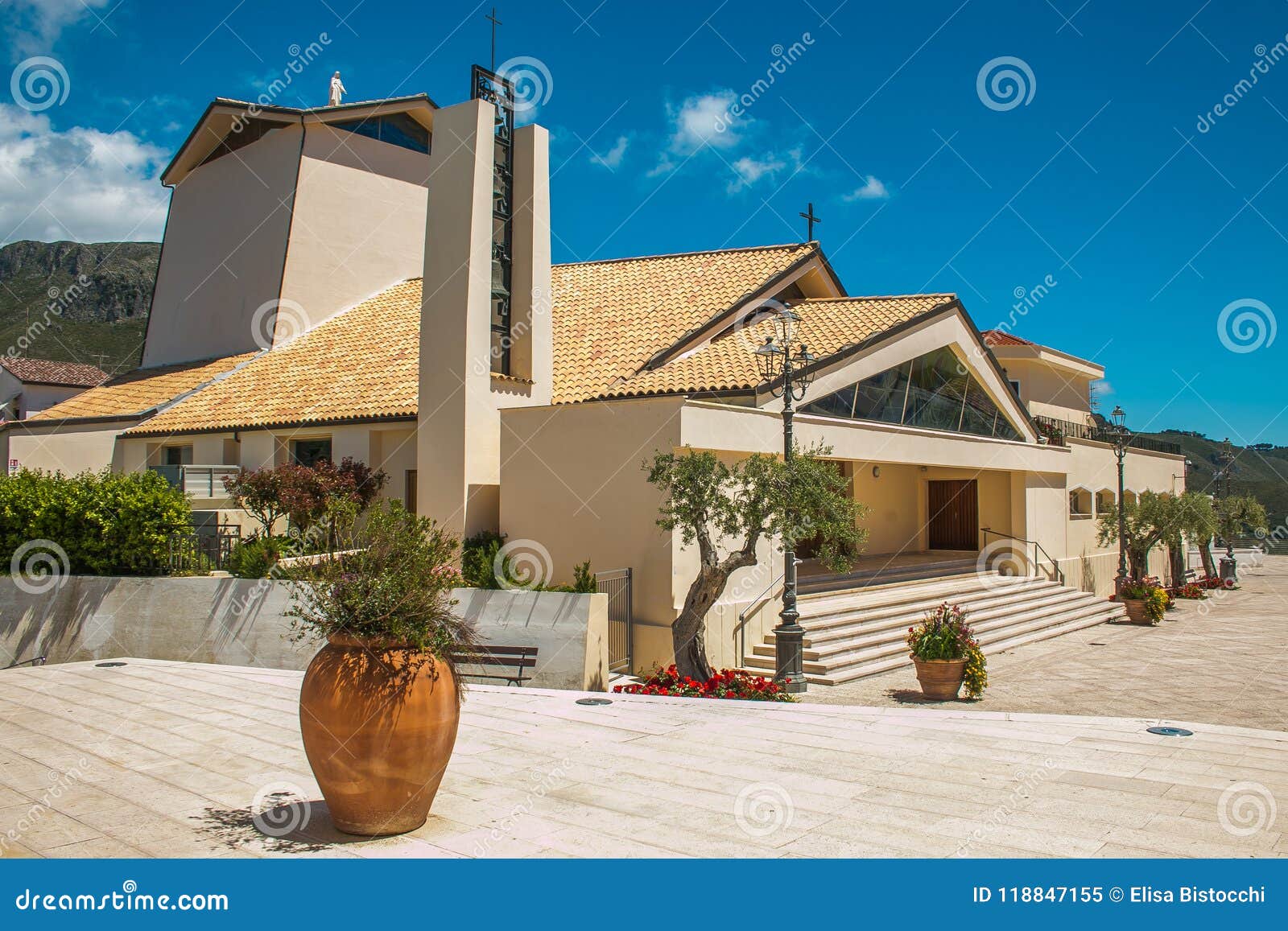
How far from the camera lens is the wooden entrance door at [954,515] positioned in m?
27.3

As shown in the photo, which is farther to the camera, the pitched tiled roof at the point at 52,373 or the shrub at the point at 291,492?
the pitched tiled roof at the point at 52,373

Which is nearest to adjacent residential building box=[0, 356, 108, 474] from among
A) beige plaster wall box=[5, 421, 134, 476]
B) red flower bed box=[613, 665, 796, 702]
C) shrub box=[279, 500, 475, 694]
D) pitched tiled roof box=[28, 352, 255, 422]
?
pitched tiled roof box=[28, 352, 255, 422]

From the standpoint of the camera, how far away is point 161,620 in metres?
14.8

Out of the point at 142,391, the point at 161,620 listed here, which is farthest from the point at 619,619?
the point at 142,391

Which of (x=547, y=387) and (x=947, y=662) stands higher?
(x=547, y=387)

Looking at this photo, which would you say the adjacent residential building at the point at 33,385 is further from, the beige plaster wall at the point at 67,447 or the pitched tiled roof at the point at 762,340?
the pitched tiled roof at the point at 762,340

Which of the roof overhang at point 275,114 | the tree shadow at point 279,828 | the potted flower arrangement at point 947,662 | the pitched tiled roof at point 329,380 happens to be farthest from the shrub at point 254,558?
the roof overhang at point 275,114

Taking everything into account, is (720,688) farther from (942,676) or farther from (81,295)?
(81,295)

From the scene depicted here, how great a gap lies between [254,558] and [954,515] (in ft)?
68.1

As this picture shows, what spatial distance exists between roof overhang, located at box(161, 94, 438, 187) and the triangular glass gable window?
55.1ft

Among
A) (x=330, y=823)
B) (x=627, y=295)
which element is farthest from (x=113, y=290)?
(x=330, y=823)

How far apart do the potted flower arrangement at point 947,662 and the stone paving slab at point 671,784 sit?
2956 mm

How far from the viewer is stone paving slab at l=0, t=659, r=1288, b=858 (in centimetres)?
570

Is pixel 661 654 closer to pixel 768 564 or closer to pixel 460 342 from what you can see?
pixel 768 564
